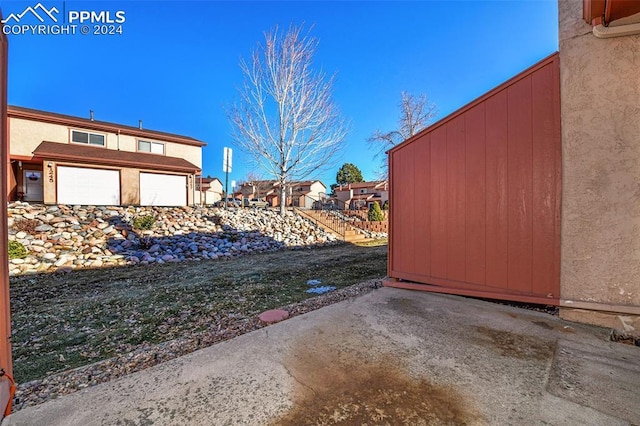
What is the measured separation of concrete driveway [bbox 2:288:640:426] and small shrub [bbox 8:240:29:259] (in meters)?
7.20

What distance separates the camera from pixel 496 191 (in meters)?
3.12

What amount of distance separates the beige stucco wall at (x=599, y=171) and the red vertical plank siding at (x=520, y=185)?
11.4 inches

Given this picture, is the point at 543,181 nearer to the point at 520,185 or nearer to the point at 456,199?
the point at 520,185

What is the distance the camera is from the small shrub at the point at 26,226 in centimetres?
735

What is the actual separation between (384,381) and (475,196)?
2.53m

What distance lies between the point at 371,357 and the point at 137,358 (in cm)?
194

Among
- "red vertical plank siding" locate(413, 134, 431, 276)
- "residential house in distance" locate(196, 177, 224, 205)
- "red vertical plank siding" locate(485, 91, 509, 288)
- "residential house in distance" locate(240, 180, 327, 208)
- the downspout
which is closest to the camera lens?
the downspout

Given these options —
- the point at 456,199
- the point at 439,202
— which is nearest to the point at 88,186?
the point at 439,202

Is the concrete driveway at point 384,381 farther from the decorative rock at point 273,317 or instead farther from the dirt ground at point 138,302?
the dirt ground at point 138,302

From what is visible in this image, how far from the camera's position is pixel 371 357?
2.01 meters

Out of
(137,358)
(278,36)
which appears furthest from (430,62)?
(137,358)

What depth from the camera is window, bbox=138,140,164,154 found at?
1468 cm

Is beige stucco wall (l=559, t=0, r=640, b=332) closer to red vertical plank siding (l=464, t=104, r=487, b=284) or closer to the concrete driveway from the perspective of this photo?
the concrete driveway

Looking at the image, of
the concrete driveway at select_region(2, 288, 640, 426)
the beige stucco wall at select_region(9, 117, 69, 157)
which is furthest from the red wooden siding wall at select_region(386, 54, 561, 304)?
the beige stucco wall at select_region(9, 117, 69, 157)
